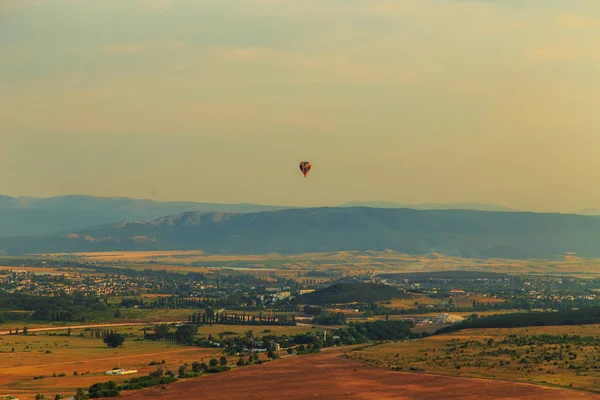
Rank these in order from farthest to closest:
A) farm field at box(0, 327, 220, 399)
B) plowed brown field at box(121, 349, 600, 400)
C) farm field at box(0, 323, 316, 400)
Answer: farm field at box(0, 323, 316, 400) < farm field at box(0, 327, 220, 399) < plowed brown field at box(121, 349, 600, 400)

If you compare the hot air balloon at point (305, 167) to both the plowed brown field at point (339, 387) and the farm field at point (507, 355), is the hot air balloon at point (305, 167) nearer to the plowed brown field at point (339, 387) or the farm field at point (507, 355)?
the farm field at point (507, 355)

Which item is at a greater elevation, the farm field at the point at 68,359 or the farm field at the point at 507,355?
the farm field at the point at 507,355

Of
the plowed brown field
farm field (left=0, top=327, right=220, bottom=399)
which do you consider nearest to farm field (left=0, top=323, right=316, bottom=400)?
farm field (left=0, top=327, right=220, bottom=399)

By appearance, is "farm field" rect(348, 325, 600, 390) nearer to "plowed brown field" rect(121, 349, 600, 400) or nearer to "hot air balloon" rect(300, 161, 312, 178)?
"plowed brown field" rect(121, 349, 600, 400)

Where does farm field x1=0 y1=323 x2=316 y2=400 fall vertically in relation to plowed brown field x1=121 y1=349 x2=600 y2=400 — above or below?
below

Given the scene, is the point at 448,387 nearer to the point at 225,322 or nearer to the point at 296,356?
the point at 296,356

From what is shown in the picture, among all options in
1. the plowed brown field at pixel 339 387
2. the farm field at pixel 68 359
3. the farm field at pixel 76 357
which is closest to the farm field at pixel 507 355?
the plowed brown field at pixel 339 387
